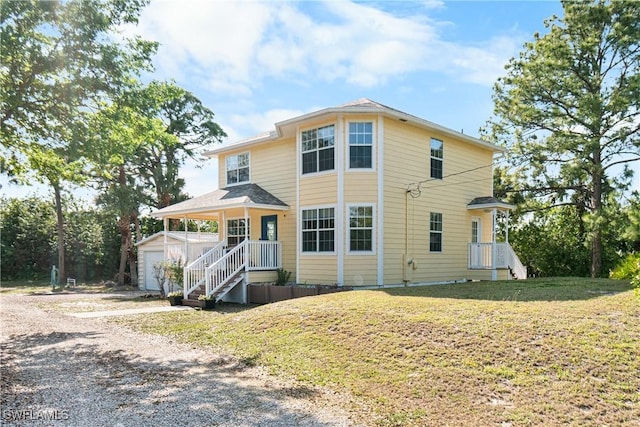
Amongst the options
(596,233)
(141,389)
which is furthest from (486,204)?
(141,389)

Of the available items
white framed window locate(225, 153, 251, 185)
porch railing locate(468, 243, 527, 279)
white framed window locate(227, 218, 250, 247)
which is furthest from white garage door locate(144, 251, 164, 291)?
porch railing locate(468, 243, 527, 279)

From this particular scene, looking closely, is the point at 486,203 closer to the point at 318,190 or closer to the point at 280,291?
the point at 318,190

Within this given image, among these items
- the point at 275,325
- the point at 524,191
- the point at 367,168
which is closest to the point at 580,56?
the point at 524,191

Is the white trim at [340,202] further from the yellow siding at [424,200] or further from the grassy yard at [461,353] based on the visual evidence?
the grassy yard at [461,353]

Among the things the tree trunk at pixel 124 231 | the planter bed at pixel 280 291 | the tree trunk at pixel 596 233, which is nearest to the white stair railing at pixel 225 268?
the planter bed at pixel 280 291

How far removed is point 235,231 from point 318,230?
4720mm

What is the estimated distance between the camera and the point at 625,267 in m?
14.2

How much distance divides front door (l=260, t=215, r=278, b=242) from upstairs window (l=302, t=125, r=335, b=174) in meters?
2.51

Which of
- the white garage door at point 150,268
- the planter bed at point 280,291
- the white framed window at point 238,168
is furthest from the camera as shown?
the white garage door at point 150,268

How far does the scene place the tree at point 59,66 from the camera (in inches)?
329

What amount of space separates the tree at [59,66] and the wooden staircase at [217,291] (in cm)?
571

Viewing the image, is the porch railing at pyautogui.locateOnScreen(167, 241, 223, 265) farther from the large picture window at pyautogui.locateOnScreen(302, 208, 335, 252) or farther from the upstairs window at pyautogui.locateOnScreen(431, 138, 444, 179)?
the upstairs window at pyautogui.locateOnScreen(431, 138, 444, 179)

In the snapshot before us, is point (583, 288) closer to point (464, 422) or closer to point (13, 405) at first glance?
point (464, 422)

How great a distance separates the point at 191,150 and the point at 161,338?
67.7 ft
